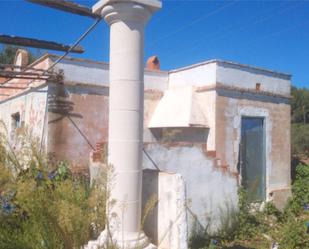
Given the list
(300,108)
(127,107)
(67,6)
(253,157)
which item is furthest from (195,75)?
(300,108)

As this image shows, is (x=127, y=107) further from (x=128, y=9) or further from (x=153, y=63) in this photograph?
(x=153, y=63)

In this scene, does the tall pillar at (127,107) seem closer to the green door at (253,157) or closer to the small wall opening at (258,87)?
the green door at (253,157)

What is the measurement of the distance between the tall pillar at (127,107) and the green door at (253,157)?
6584 millimetres

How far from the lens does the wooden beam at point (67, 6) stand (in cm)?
570

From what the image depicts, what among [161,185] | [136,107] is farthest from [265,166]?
[136,107]

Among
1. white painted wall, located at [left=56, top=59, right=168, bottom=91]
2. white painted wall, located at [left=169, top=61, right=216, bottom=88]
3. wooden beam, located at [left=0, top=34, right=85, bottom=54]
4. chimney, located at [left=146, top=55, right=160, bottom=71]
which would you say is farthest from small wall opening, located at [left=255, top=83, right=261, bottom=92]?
wooden beam, located at [left=0, top=34, right=85, bottom=54]

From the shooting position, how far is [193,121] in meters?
9.08

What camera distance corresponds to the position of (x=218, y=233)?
7.62 metres

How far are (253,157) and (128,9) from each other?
7.54 m

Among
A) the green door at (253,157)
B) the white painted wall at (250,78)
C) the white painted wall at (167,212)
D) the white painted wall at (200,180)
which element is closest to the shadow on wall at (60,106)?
the white painted wall at (200,180)

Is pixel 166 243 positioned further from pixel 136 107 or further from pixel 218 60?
pixel 218 60

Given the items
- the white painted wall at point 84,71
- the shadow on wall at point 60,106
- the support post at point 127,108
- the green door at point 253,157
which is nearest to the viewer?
the support post at point 127,108

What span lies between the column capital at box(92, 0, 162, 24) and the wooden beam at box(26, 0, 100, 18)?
1.95m

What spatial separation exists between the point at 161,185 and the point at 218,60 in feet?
19.1
